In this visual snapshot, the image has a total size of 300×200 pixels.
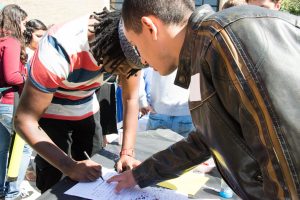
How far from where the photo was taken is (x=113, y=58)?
137 centimetres

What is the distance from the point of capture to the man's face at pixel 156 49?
0.84m

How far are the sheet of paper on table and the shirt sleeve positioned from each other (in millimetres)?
359

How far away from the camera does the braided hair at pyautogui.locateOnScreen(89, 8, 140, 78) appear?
1.32m

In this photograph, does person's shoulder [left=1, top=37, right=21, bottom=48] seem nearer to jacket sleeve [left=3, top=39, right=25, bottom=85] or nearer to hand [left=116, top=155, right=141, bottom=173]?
jacket sleeve [left=3, top=39, right=25, bottom=85]

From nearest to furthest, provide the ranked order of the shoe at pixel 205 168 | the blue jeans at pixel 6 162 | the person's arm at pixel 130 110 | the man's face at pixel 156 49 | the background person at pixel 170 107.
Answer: the man's face at pixel 156 49, the shoe at pixel 205 168, the person's arm at pixel 130 110, the background person at pixel 170 107, the blue jeans at pixel 6 162

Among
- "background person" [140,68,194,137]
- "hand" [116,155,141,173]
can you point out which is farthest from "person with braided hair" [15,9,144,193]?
"background person" [140,68,194,137]

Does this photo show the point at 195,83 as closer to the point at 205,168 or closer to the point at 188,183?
the point at 188,183

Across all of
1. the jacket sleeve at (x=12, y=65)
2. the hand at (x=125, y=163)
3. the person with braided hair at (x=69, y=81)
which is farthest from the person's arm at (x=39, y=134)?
the jacket sleeve at (x=12, y=65)

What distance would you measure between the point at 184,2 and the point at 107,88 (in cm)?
141

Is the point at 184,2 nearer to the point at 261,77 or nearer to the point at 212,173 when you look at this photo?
the point at 261,77

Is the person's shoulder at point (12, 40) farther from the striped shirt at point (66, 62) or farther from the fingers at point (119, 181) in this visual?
the fingers at point (119, 181)

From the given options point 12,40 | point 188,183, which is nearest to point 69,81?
point 188,183

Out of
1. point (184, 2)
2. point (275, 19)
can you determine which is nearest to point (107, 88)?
point (184, 2)

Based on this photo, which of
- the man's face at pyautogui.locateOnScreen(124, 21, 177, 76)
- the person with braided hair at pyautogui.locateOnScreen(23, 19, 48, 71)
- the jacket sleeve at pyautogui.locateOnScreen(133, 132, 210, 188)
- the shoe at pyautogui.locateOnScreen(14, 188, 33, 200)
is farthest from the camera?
the person with braided hair at pyautogui.locateOnScreen(23, 19, 48, 71)
